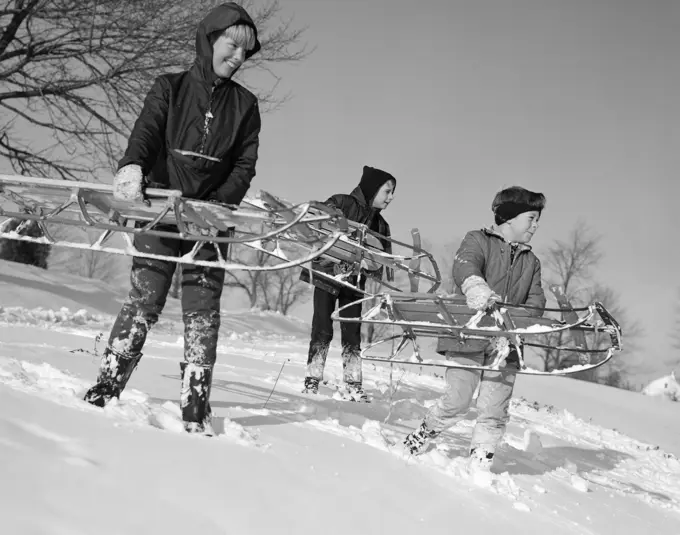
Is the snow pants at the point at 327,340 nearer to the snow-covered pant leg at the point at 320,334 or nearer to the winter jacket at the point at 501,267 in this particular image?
the snow-covered pant leg at the point at 320,334

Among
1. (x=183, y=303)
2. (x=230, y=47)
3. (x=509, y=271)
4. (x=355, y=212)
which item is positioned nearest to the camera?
(x=183, y=303)

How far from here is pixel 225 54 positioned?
316 cm

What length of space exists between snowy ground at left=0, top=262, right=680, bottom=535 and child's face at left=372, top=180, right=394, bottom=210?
1.89 m

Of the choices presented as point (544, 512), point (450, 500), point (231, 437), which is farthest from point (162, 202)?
point (544, 512)

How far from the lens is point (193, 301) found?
3057 mm

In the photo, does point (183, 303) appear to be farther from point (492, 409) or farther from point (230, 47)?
point (492, 409)

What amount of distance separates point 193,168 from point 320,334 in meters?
2.89

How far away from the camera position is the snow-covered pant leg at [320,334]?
5688 mm

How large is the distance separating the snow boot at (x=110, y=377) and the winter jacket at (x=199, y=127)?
0.86 metres

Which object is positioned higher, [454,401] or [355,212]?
[355,212]

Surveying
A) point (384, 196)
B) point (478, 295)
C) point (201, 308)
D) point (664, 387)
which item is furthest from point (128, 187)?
point (664, 387)

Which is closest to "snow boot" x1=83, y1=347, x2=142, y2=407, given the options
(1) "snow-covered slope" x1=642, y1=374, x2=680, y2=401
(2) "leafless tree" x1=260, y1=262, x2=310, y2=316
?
(1) "snow-covered slope" x1=642, y1=374, x2=680, y2=401

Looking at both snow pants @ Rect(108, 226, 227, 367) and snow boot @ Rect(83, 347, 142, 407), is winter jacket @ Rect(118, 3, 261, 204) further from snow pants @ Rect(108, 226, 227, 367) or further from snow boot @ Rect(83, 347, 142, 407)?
snow boot @ Rect(83, 347, 142, 407)

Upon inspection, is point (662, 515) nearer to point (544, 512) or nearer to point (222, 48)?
point (544, 512)
